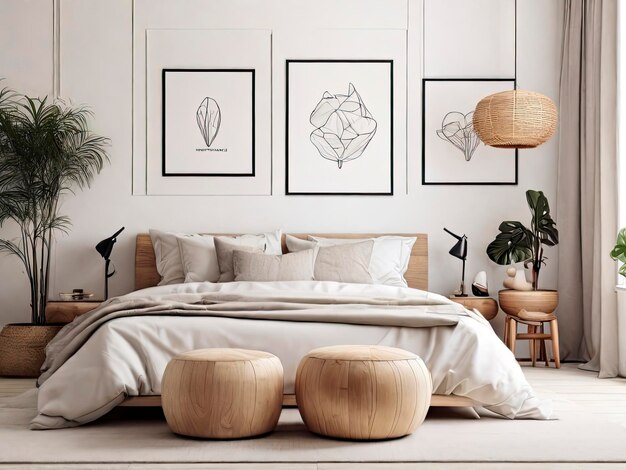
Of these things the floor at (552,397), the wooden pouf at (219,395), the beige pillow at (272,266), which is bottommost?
the floor at (552,397)

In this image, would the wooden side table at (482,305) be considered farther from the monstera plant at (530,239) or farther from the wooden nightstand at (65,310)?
the wooden nightstand at (65,310)

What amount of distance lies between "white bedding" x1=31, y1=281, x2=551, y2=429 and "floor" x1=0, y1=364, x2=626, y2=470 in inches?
15.1

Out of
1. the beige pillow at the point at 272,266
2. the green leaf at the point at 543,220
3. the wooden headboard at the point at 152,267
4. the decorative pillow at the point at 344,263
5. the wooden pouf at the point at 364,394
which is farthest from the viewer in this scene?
the wooden headboard at the point at 152,267

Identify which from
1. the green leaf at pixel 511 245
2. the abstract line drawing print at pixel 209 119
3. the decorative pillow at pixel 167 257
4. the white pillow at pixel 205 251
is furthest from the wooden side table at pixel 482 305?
the abstract line drawing print at pixel 209 119

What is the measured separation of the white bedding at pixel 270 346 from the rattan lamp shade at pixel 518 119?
80.2 inches

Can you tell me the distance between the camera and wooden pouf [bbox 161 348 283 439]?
3.28m

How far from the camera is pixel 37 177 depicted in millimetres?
6008

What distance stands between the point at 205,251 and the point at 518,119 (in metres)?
2.38

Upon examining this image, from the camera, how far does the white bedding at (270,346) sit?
11.9 feet

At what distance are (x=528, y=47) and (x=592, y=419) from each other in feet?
11.2

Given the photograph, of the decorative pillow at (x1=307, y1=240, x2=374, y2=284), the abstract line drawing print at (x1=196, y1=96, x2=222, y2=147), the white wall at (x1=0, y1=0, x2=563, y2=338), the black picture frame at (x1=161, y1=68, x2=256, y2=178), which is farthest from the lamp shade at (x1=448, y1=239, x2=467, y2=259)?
the abstract line drawing print at (x1=196, y1=96, x2=222, y2=147)

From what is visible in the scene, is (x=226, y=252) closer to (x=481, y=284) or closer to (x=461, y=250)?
(x=461, y=250)

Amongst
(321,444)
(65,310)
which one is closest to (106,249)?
(65,310)

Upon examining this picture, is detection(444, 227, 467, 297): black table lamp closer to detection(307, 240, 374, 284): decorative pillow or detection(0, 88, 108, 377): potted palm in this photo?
detection(307, 240, 374, 284): decorative pillow
